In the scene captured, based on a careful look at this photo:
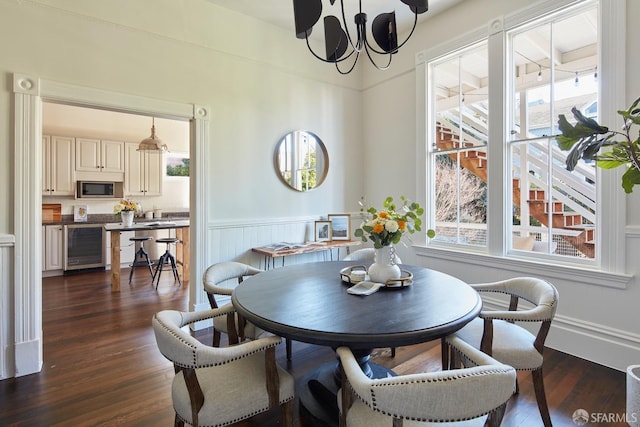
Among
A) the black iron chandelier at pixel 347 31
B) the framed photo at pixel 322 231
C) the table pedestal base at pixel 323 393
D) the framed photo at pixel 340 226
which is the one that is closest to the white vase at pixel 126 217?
the framed photo at pixel 322 231

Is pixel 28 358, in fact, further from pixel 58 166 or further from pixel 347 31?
pixel 58 166

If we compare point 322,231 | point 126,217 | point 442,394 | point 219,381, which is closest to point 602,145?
point 442,394

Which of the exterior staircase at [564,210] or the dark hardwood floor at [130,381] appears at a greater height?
the exterior staircase at [564,210]

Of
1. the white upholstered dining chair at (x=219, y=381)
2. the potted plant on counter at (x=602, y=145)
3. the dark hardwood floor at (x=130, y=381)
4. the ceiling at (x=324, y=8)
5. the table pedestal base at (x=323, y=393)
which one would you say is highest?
the ceiling at (x=324, y=8)

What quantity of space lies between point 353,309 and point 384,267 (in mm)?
488

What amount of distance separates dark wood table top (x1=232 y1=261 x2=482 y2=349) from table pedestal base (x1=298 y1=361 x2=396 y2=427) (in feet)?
2.10

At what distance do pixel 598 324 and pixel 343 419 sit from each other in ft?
7.71

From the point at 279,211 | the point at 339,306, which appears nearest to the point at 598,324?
the point at 339,306

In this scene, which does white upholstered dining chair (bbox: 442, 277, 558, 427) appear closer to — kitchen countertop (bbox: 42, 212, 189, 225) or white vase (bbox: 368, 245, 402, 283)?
white vase (bbox: 368, 245, 402, 283)

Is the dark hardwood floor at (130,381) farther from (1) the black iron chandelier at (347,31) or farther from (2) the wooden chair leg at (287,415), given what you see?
(1) the black iron chandelier at (347,31)

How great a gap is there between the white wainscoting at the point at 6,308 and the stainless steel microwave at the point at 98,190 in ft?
13.4

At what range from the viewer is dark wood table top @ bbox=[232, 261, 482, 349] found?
129 centimetres

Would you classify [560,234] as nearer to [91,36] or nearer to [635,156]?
[635,156]

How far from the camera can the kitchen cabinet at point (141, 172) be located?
6.30m
